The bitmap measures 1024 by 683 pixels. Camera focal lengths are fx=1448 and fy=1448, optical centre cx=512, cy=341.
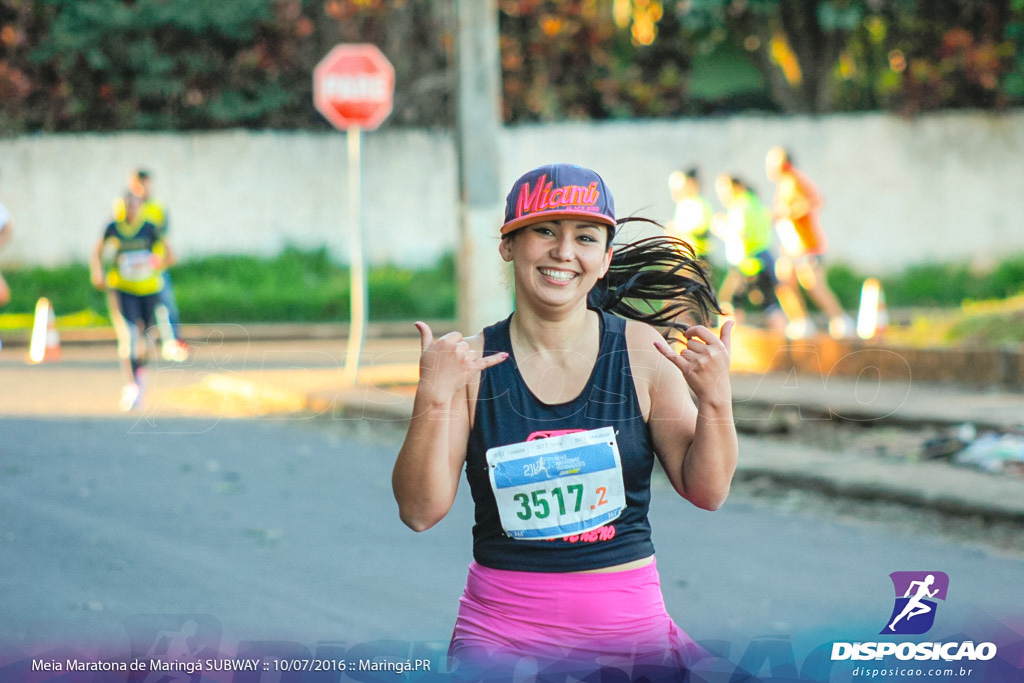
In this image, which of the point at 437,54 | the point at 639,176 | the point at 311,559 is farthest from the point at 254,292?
the point at 311,559

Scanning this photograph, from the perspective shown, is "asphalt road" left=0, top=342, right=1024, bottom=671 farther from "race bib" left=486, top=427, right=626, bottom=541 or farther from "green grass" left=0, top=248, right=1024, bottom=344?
"green grass" left=0, top=248, right=1024, bottom=344

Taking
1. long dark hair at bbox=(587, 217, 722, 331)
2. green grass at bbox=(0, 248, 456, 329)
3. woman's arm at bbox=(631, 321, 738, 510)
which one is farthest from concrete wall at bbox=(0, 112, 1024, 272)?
woman's arm at bbox=(631, 321, 738, 510)

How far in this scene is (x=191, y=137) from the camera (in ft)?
73.9

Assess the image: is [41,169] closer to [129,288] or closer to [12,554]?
[129,288]

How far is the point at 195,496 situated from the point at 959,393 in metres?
6.18

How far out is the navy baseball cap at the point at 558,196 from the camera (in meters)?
3.12

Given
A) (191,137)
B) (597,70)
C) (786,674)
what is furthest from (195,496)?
(597,70)

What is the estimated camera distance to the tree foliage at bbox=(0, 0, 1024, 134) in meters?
24.1

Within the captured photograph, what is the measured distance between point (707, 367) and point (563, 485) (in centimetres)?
40

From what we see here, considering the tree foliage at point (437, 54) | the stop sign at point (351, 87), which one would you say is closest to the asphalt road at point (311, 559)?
the stop sign at point (351, 87)

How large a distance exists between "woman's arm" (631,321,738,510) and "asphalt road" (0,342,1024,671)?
6.23 ft

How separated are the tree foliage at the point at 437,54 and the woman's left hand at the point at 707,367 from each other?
21200mm

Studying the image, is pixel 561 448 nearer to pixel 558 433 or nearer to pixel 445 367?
pixel 558 433

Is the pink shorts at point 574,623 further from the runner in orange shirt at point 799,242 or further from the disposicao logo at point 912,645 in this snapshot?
the runner in orange shirt at point 799,242
